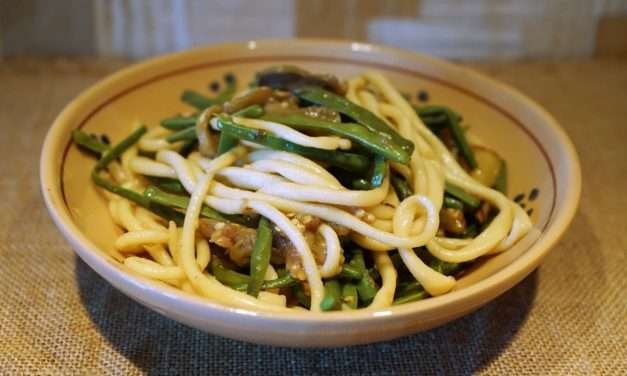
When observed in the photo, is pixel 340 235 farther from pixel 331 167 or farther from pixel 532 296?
pixel 532 296

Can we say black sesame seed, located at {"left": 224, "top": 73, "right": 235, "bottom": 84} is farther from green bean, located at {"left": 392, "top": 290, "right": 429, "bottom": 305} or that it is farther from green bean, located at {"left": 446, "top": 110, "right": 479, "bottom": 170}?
green bean, located at {"left": 392, "top": 290, "right": 429, "bottom": 305}

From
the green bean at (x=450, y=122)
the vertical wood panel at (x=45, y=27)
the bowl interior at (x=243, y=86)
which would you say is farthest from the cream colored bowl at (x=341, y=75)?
the vertical wood panel at (x=45, y=27)

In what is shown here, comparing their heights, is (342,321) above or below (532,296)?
above

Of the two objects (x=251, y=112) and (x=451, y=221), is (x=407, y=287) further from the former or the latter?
(x=251, y=112)

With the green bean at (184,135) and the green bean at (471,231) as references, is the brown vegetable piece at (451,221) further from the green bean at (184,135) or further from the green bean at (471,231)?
the green bean at (184,135)

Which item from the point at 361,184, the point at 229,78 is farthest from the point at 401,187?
the point at 229,78

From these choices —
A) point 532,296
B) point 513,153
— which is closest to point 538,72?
point 513,153

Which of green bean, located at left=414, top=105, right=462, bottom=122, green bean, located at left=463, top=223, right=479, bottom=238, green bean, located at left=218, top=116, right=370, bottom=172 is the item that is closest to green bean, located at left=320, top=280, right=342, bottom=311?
green bean, located at left=218, top=116, right=370, bottom=172
